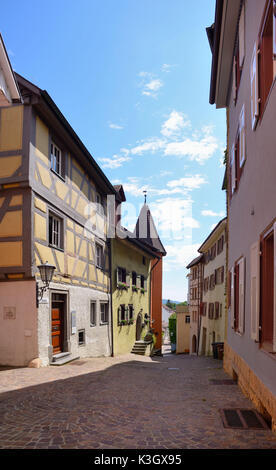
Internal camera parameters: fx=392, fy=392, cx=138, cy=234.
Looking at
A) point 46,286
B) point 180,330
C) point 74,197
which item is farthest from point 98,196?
point 180,330

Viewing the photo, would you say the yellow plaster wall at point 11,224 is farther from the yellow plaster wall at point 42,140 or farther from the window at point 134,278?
the window at point 134,278

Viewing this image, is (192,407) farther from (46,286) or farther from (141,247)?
(141,247)

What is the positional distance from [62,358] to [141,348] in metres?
11.2

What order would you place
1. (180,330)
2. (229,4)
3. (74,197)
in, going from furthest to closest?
(180,330)
(74,197)
(229,4)

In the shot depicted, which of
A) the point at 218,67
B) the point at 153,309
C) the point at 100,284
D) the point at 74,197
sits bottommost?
the point at 153,309

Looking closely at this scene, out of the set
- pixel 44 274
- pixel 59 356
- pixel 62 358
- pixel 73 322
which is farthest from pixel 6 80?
pixel 73 322

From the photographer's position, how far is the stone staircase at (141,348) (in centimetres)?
2212

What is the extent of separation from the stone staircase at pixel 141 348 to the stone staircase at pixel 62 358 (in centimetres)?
986

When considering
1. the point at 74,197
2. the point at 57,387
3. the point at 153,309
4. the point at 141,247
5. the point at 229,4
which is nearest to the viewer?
the point at 57,387

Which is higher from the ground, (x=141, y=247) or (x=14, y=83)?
(x=14, y=83)

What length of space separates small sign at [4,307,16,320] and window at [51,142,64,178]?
4437mm

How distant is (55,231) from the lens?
12.4m

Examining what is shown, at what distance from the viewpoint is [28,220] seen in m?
10.4

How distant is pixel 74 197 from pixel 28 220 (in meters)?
3.76
